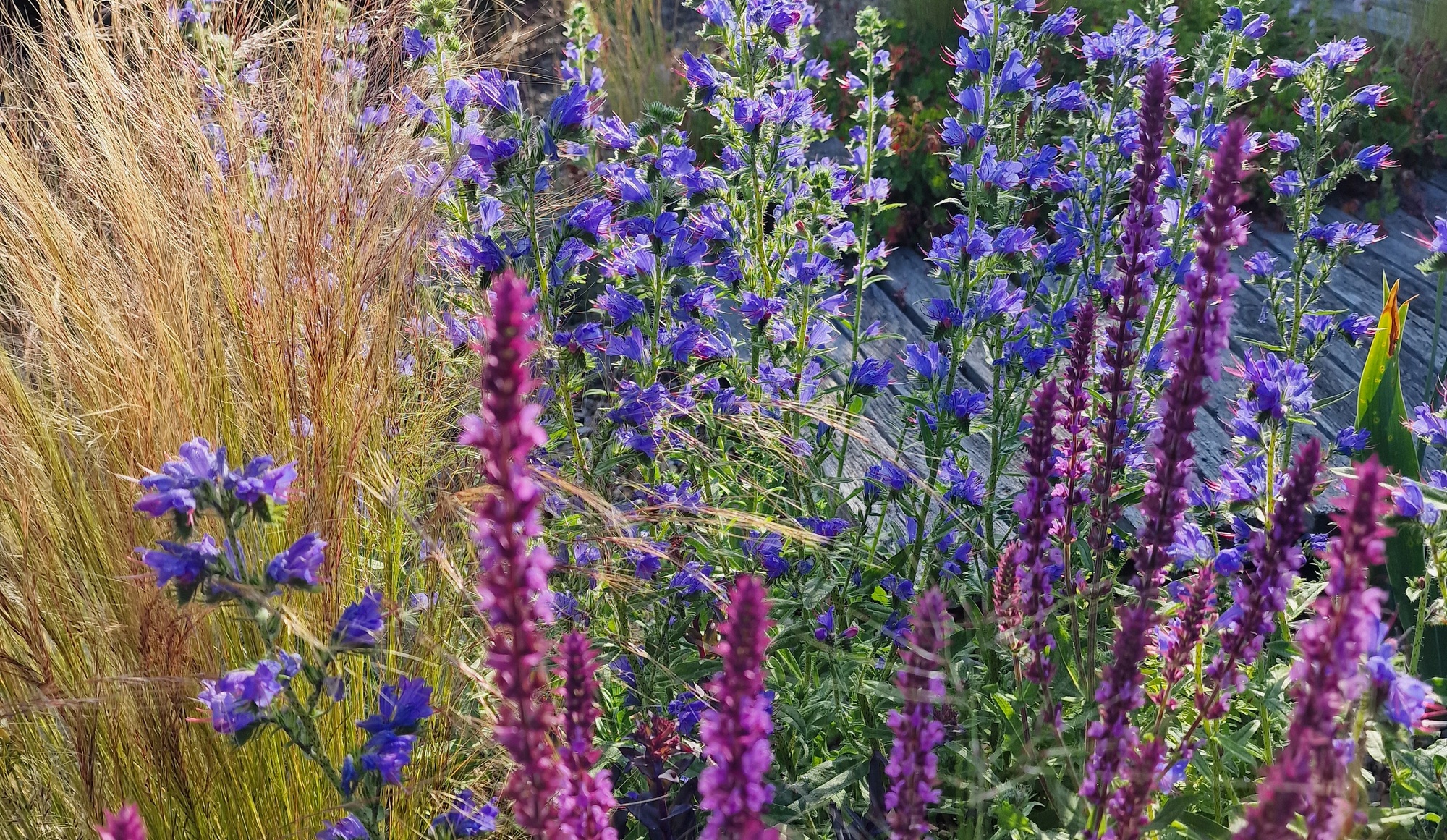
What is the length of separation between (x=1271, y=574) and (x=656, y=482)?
131cm

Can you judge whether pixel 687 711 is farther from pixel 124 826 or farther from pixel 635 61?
pixel 635 61

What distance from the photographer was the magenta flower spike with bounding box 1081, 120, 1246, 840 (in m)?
1.07

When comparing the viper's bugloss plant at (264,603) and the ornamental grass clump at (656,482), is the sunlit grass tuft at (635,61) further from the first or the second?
the viper's bugloss plant at (264,603)

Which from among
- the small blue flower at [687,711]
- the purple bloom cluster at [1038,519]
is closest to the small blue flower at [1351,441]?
the purple bloom cluster at [1038,519]

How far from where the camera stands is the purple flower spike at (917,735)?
0.99m

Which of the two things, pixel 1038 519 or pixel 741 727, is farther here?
pixel 1038 519

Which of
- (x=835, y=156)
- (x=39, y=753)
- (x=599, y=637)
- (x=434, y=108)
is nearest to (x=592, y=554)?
(x=599, y=637)

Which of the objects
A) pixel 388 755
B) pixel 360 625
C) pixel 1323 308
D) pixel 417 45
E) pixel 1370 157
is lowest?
pixel 1323 308

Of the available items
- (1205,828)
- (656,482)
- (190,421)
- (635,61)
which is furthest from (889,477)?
(635,61)

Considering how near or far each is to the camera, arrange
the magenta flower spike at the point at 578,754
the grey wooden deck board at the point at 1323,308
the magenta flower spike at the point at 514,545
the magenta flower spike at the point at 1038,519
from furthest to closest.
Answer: the grey wooden deck board at the point at 1323,308, the magenta flower spike at the point at 1038,519, the magenta flower spike at the point at 578,754, the magenta flower spike at the point at 514,545

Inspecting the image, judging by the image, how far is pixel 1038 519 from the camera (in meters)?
1.39

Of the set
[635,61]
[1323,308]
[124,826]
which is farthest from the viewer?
[635,61]

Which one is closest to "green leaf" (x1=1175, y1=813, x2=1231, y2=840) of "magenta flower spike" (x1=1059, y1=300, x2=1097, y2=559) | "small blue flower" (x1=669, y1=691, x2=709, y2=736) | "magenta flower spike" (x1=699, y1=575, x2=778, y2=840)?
"magenta flower spike" (x1=1059, y1=300, x2=1097, y2=559)

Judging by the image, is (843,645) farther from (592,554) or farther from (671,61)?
(671,61)
